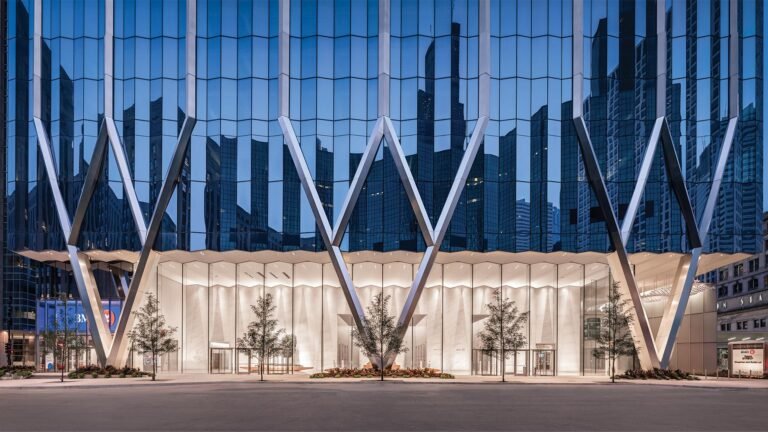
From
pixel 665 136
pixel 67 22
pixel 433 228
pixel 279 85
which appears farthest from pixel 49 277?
pixel 665 136

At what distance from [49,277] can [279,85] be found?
120 feet

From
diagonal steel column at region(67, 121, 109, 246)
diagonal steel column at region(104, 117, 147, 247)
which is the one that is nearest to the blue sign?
diagonal steel column at region(67, 121, 109, 246)

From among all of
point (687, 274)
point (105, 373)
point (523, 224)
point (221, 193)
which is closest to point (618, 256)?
point (687, 274)

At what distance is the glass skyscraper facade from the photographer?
4606cm

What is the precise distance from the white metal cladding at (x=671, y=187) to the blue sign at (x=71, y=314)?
40.1 meters

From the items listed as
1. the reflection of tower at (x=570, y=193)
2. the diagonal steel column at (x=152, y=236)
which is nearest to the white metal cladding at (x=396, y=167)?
the reflection of tower at (x=570, y=193)

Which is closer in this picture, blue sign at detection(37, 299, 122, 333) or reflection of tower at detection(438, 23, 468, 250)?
reflection of tower at detection(438, 23, 468, 250)

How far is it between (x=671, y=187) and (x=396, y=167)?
57.8ft

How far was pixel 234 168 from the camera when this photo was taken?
46969 millimetres

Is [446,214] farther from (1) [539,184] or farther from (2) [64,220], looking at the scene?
(2) [64,220]

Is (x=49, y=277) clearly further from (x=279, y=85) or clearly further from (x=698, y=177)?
(x=698, y=177)

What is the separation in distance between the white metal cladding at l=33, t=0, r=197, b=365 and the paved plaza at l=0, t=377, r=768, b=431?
1776cm

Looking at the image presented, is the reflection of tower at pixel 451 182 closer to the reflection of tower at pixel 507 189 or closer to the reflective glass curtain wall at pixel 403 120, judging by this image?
the reflective glass curtain wall at pixel 403 120

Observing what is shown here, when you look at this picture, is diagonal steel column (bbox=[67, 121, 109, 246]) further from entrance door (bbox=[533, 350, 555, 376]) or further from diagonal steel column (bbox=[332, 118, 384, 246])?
entrance door (bbox=[533, 350, 555, 376])
